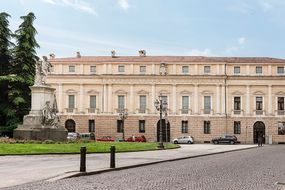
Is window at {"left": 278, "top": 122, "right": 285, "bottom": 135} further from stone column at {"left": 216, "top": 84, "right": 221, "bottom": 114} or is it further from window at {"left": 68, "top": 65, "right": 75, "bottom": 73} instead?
window at {"left": 68, "top": 65, "right": 75, "bottom": 73}

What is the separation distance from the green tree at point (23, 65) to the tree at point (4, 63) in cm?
61

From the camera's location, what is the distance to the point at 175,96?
73.1 meters

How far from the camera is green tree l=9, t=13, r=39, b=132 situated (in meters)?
47.5

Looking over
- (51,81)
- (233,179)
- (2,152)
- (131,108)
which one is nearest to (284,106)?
(131,108)

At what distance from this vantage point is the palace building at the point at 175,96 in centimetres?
7225

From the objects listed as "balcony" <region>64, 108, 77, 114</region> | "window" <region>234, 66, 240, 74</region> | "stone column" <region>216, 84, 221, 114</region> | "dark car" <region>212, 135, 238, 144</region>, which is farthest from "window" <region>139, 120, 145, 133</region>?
"window" <region>234, 66, 240, 74</region>

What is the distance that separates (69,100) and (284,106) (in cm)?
3268

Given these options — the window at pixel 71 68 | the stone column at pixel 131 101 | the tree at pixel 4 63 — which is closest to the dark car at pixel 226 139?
the stone column at pixel 131 101

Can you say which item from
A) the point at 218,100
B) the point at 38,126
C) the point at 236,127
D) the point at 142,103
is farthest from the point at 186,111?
the point at 38,126

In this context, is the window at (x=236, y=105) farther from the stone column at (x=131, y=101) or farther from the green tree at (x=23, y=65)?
the green tree at (x=23, y=65)

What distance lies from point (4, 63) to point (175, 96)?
30.4 meters

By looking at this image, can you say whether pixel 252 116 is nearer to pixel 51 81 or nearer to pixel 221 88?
pixel 221 88

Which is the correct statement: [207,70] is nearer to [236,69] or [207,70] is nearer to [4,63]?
[236,69]

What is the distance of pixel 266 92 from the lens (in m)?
72.4
